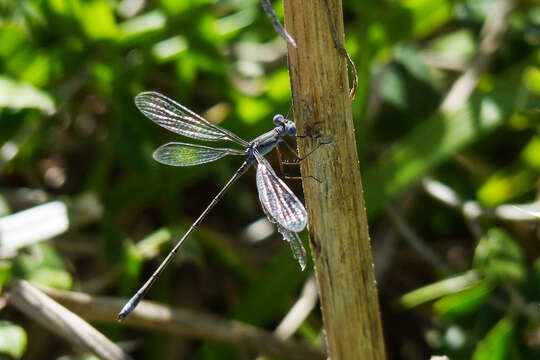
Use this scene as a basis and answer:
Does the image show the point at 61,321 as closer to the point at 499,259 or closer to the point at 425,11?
the point at 499,259

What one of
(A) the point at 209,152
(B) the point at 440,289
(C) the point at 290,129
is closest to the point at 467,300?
(B) the point at 440,289

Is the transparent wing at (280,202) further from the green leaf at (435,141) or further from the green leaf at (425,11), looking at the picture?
the green leaf at (425,11)

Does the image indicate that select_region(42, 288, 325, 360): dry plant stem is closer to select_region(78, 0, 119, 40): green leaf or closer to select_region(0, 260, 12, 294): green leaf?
select_region(0, 260, 12, 294): green leaf

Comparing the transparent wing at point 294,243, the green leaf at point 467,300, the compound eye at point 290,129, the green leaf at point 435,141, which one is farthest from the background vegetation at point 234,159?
the transparent wing at point 294,243

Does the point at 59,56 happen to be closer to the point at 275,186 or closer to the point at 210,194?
the point at 210,194

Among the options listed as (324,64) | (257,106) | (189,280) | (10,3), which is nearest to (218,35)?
(257,106)

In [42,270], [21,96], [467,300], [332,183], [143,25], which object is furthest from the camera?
[143,25]

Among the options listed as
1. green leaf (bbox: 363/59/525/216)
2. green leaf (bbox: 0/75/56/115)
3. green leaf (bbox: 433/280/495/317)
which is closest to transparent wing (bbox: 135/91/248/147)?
green leaf (bbox: 0/75/56/115)
